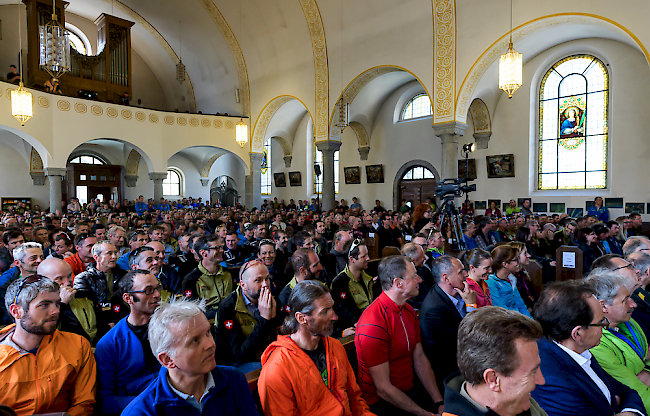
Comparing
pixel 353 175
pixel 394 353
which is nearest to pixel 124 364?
pixel 394 353

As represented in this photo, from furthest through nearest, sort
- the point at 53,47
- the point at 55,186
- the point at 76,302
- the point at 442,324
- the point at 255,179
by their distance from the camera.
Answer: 1. the point at 255,179
2. the point at 55,186
3. the point at 53,47
4. the point at 76,302
5. the point at 442,324

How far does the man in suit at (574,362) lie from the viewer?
5.36ft

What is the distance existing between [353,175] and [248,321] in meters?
14.3

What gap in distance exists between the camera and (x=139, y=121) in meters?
13.9

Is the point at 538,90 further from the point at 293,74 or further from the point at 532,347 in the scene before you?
the point at 532,347

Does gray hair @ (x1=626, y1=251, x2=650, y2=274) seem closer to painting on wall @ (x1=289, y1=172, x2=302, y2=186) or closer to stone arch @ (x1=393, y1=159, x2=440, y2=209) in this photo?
stone arch @ (x1=393, y1=159, x2=440, y2=209)

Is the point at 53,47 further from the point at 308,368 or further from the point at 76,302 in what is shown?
the point at 308,368

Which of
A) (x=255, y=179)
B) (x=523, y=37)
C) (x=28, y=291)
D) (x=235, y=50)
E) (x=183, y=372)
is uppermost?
(x=235, y=50)

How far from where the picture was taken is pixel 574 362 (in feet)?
5.49

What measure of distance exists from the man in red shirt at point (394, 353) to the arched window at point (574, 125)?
11081 mm

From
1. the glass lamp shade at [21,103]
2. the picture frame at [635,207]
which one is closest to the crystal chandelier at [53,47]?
the glass lamp shade at [21,103]

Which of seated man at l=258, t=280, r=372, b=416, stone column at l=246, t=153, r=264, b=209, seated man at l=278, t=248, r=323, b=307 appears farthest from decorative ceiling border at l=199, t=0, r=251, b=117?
seated man at l=258, t=280, r=372, b=416

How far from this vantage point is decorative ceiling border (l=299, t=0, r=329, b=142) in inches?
496

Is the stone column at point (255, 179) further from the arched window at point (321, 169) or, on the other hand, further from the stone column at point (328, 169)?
the stone column at point (328, 169)
